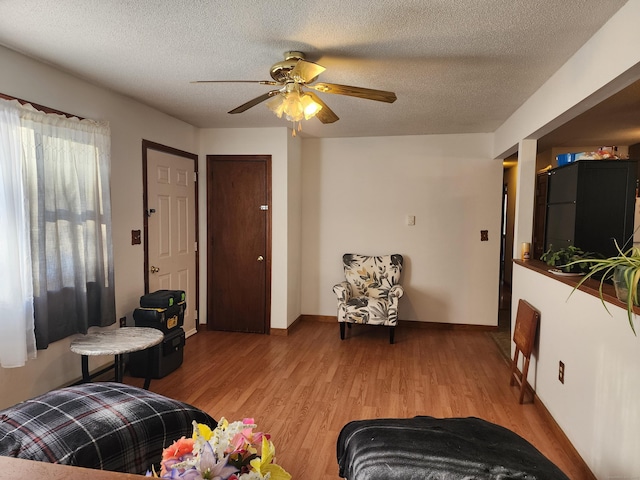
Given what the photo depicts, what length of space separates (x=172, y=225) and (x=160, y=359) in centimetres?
142

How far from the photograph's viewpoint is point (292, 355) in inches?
153

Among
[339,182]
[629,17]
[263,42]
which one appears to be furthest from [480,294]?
[263,42]

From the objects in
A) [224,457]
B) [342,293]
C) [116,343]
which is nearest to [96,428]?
[224,457]

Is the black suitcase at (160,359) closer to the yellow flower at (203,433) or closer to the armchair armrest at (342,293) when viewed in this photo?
the armchair armrest at (342,293)

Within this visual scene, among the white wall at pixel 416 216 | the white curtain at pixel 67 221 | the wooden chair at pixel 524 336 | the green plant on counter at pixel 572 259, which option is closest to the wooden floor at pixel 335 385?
the wooden chair at pixel 524 336

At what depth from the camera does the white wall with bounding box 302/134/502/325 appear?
4.65 m

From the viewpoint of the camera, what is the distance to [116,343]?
2.68 meters

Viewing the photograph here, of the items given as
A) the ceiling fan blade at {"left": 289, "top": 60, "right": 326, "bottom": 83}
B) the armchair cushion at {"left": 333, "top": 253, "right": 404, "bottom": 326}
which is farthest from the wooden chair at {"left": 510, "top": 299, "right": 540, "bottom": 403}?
the ceiling fan blade at {"left": 289, "top": 60, "right": 326, "bottom": 83}

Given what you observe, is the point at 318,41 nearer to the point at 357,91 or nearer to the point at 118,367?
the point at 357,91

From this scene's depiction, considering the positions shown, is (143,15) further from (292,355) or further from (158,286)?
(292,355)

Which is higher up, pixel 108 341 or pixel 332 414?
pixel 108 341

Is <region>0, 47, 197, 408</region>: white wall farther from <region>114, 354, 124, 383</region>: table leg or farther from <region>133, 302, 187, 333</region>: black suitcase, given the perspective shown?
<region>114, 354, 124, 383</region>: table leg

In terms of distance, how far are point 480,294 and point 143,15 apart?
4280 millimetres

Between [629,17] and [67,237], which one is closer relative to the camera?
[629,17]
